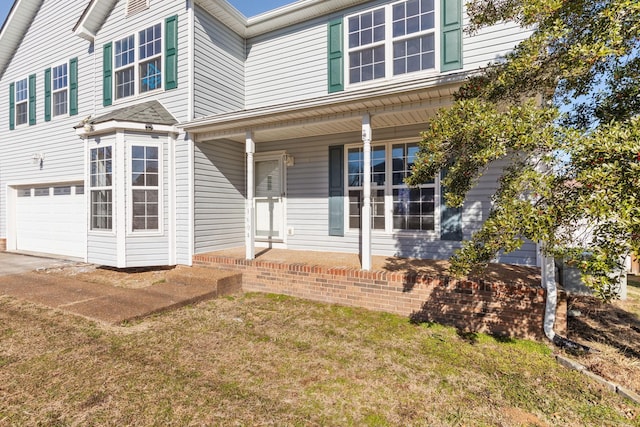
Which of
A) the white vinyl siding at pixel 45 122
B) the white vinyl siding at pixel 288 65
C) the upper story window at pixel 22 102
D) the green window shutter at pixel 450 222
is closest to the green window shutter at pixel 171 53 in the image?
the white vinyl siding at pixel 288 65

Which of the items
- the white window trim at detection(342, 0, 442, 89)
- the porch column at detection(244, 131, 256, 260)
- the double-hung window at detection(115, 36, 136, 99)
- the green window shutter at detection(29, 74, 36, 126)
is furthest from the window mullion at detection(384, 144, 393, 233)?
the green window shutter at detection(29, 74, 36, 126)

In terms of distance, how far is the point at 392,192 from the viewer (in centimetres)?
664

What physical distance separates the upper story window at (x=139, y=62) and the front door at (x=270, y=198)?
3.09 meters

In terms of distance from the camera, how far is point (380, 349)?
377 cm

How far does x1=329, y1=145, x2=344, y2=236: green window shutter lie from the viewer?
23.2 ft

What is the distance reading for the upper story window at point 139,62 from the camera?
7.46 meters

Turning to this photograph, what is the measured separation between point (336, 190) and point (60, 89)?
360 inches

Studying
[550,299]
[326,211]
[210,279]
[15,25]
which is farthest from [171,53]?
[550,299]

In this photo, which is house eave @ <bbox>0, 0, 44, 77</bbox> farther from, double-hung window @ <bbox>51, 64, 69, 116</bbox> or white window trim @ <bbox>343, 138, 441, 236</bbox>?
white window trim @ <bbox>343, 138, 441, 236</bbox>

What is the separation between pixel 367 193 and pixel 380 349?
246cm

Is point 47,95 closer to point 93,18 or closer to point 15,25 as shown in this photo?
point 15,25

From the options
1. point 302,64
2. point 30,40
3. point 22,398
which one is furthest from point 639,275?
point 30,40

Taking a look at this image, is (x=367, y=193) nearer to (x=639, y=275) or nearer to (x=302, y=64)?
(x=302, y=64)

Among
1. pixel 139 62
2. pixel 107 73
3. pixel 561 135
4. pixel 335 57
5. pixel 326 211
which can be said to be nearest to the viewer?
pixel 561 135
